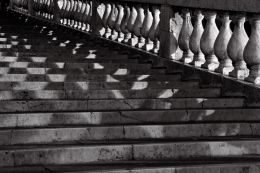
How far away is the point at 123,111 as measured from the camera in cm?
603

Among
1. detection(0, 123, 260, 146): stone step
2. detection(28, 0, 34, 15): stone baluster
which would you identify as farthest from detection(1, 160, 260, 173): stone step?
detection(28, 0, 34, 15): stone baluster

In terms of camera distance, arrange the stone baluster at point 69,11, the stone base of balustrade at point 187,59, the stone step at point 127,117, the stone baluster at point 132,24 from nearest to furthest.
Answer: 1. the stone step at point 127,117
2. the stone base of balustrade at point 187,59
3. the stone baluster at point 132,24
4. the stone baluster at point 69,11

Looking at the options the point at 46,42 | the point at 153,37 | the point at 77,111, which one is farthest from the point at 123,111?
the point at 46,42

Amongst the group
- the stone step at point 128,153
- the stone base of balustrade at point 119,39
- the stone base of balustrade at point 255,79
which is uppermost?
the stone base of balustrade at point 255,79

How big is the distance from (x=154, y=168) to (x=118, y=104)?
1.83 meters

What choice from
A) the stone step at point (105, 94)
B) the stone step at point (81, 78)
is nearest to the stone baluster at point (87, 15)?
the stone step at point (81, 78)

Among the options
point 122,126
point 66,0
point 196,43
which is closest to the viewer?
point 122,126

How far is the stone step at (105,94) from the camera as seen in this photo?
6.55m

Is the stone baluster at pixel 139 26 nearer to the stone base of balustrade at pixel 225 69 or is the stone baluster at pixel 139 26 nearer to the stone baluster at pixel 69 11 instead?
the stone base of balustrade at pixel 225 69

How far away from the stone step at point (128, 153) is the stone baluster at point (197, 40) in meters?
2.55

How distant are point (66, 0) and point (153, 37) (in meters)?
6.73

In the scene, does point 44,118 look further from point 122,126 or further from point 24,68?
point 24,68

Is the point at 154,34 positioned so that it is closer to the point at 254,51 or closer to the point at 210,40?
the point at 210,40

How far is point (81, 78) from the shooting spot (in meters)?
7.70
